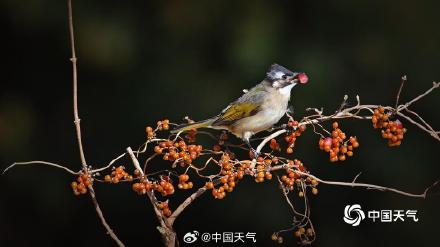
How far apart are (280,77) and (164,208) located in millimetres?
944

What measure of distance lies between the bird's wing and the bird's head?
0.08 m

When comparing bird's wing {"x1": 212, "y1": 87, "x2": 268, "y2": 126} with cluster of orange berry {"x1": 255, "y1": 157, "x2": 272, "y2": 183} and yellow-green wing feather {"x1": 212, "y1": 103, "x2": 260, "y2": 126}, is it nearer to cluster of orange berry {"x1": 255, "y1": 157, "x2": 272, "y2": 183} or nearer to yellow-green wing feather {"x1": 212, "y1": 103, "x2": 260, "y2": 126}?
yellow-green wing feather {"x1": 212, "y1": 103, "x2": 260, "y2": 126}

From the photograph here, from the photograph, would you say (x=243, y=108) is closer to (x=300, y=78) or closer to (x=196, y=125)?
(x=196, y=125)

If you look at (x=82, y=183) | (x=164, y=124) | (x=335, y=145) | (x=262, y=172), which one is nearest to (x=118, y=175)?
(x=82, y=183)

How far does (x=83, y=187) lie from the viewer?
4.79 feet

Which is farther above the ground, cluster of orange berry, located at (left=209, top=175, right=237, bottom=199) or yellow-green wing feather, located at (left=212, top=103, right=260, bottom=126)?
cluster of orange berry, located at (left=209, top=175, right=237, bottom=199)

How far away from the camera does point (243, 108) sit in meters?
2.47

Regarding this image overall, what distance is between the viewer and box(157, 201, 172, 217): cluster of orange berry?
1.44m

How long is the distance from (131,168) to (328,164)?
122 centimetres

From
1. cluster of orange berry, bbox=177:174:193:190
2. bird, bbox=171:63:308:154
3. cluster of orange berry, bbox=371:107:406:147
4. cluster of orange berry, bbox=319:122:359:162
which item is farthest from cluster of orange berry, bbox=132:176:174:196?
bird, bbox=171:63:308:154

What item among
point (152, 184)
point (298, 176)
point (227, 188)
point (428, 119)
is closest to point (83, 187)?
point (152, 184)

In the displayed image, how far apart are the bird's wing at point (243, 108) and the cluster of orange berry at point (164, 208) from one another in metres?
0.91

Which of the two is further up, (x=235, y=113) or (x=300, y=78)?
(x=300, y=78)

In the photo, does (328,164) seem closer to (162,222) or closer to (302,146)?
(302,146)
